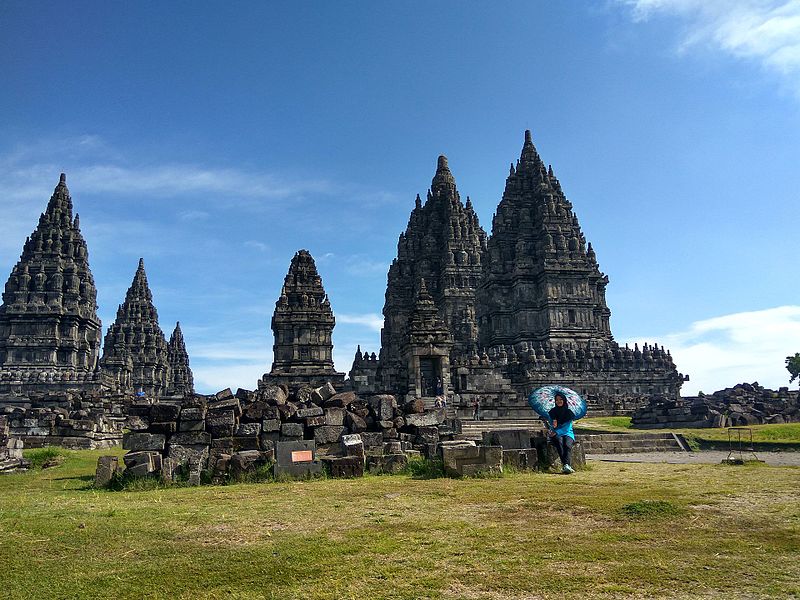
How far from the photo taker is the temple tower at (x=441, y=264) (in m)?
60.3

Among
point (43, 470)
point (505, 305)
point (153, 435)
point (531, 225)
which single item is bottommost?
point (43, 470)

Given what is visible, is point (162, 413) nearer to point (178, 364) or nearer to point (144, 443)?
point (144, 443)

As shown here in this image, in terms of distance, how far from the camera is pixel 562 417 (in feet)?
43.6

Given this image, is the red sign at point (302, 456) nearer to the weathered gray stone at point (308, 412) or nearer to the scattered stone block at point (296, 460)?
the scattered stone block at point (296, 460)

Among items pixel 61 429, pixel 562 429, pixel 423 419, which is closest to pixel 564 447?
pixel 562 429

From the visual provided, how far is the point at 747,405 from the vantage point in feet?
98.9

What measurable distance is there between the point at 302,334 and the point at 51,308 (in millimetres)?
27309

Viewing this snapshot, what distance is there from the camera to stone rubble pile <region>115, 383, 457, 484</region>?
12859 millimetres

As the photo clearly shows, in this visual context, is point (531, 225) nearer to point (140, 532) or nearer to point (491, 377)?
point (491, 377)

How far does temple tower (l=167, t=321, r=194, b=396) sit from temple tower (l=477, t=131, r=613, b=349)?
188 ft

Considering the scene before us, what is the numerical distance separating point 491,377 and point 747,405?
42.2 feet

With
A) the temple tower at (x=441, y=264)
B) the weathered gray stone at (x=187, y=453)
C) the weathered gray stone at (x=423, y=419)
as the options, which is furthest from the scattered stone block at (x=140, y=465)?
the temple tower at (x=441, y=264)

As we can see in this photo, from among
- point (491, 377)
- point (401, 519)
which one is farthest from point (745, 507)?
point (491, 377)

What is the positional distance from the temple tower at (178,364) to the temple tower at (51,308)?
103ft
